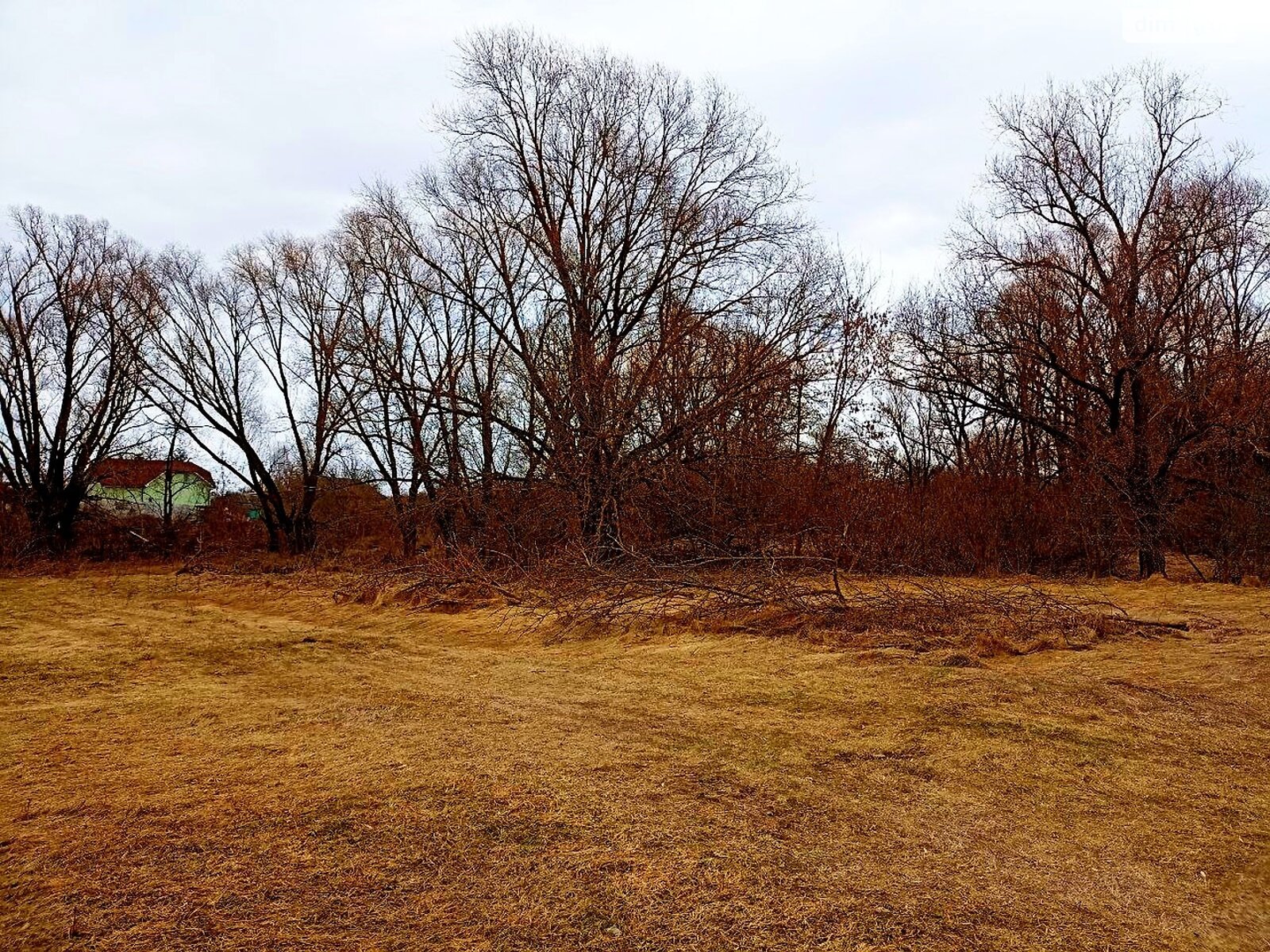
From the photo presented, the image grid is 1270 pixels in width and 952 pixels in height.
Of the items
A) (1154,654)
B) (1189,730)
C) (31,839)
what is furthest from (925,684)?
(31,839)

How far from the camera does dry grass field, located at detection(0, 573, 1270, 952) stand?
9.43ft

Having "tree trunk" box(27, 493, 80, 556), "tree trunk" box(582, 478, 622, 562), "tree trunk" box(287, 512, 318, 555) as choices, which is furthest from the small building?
"tree trunk" box(582, 478, 622, 562)

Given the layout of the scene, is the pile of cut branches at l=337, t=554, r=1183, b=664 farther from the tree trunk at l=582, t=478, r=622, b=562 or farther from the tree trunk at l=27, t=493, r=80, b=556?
the tree trunk at l=27, t=493, r=80, b=556

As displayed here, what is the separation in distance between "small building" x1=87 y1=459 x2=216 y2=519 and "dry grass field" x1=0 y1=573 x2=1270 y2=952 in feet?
68.9

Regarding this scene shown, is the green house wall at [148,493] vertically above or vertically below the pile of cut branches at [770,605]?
above

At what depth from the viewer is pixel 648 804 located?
12.9 feet

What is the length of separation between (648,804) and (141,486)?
91.1 feet

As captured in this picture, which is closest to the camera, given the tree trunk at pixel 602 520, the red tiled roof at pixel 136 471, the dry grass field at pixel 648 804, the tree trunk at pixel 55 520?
the dry grass field at pixel 648 804

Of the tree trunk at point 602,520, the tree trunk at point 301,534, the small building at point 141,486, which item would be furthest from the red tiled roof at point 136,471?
the tree trunk at point 602,520

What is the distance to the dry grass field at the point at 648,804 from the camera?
2.88 metres

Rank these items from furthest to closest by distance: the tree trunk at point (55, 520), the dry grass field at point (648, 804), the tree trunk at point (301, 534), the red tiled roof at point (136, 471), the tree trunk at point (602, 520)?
the red tiled roof at point (136, 471) < the tree trunk at point (301, 534) < the tree trunk at point (55, 520) < the tree trunk at point (602, 520) < the dry grass field at point (648, 804)

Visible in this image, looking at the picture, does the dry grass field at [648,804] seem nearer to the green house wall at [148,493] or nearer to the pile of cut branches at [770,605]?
the pile of cut branches at [770,605]

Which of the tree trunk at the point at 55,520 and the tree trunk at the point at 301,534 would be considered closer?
the tree trunk at the point at 55,520

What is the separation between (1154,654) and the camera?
24.5ft
